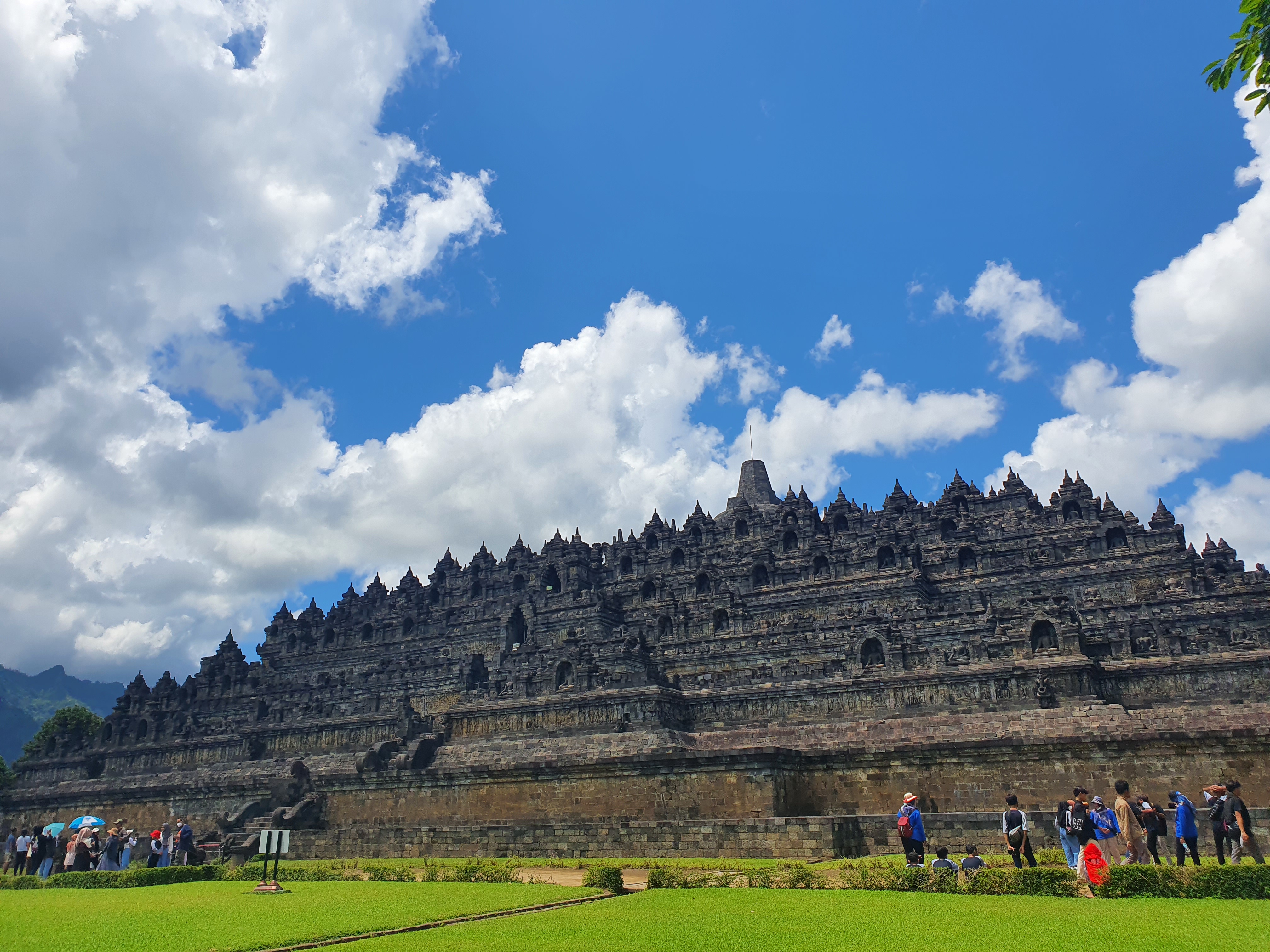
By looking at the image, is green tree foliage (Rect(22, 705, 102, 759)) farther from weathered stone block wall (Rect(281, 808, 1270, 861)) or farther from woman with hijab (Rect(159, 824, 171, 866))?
weathered stone block wall (Rect(281, 808, 1270, 861))

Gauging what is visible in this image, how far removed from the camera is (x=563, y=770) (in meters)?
33.5

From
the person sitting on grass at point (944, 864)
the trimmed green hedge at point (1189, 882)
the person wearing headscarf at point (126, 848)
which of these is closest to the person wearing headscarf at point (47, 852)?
the person wearing headscarf at point (126, 848)

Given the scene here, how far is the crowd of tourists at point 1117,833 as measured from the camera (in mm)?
16234

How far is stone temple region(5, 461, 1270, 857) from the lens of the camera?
28.7 meters

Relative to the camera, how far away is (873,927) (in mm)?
12383

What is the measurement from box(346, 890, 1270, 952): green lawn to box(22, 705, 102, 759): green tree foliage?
66325mm

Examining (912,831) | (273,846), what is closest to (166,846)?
(273,846)

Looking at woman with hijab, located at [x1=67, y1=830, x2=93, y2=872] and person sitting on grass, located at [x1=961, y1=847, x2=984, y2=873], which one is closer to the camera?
person sitting on grass, located at [x1=961, y1=847, x2=984, y2=873]

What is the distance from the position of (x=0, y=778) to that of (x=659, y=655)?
5888cm

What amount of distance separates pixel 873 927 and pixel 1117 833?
721 centimetres

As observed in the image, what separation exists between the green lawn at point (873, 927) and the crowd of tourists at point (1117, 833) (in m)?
1.97

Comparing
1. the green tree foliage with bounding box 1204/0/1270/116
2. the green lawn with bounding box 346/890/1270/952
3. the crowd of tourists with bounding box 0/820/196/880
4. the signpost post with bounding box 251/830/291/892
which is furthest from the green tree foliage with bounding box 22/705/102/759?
the green tree foliage with bounding box 1204/0/1270/116

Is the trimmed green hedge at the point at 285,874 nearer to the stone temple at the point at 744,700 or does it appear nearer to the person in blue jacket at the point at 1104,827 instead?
the stone temple at the point at 744,700

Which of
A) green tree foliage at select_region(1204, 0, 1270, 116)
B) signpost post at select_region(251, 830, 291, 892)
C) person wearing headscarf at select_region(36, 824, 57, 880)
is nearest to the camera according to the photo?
green tree foliage at select_region(1204, 0, 1270, 116)
